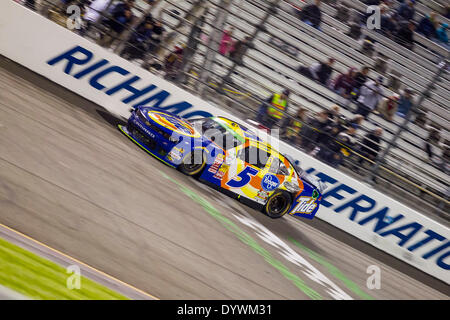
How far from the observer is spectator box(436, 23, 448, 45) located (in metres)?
16.4

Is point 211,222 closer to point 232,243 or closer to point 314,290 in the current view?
point 232,243

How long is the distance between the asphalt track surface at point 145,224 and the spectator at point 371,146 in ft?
6.55

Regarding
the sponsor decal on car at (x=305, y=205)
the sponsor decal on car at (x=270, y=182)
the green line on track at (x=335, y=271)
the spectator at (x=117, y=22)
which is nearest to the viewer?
the green line on track at (x=335, y=271)

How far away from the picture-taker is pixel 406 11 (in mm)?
15906

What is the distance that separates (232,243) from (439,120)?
331 inches

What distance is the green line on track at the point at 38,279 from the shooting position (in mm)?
5078

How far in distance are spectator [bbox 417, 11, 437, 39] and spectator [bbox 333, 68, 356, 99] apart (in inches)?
131

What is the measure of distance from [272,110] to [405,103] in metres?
3.46

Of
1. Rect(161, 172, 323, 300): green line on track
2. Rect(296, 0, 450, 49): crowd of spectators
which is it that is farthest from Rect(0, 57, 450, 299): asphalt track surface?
Rect(296, 0, 450, 49): crowd of spectators

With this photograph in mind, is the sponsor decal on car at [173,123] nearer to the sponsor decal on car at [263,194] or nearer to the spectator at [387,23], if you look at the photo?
the sponsor decal on car at [263,194]

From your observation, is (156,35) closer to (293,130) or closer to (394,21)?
(293,130)

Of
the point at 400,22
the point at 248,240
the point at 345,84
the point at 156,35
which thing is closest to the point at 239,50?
the point at 156,35

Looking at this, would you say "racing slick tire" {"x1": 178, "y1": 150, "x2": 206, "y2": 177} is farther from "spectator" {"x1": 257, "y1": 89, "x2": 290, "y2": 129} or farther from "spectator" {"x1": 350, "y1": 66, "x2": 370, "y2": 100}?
"spectator" {"x1": 350, "y1": 66, "x2": 370, "y2": 100}

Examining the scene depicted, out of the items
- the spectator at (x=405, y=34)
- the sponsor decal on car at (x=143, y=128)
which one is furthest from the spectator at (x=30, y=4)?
the spectator at (x=405, y=34)
